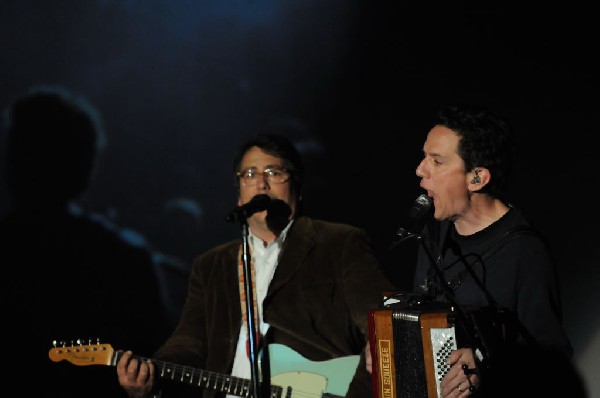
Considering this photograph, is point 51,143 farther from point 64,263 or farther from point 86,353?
point 86,353

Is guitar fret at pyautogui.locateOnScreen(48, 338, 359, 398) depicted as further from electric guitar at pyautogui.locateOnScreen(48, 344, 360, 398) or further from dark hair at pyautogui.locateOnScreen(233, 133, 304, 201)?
dark hair at pyautogui.locateOnScreen(233, 133, 304, 201)

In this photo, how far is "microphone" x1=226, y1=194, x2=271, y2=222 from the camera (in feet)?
10.2

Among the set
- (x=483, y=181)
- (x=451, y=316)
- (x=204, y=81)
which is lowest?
(x=451, y=316)

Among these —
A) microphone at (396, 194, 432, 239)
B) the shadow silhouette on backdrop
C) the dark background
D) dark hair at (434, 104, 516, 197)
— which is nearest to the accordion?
microphone at (396, 194, 432, 239)

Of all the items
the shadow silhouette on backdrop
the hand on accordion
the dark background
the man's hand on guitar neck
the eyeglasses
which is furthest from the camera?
the dark background

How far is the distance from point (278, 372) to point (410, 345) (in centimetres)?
121

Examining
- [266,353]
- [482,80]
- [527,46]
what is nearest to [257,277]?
[266,353]

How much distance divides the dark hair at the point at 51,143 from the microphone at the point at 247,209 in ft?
5.36

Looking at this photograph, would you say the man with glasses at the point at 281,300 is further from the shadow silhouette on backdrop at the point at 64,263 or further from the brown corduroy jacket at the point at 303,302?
the shadow silhouette on backdrop at the point at 64,263

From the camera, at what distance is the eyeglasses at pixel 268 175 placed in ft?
13.4

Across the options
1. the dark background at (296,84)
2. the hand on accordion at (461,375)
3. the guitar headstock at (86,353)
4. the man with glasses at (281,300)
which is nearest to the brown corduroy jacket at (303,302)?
the man with glasses at (281,300)

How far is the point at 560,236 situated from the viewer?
170 inches

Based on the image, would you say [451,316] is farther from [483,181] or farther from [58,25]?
[58,25]

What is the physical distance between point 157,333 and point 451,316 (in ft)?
7.85
